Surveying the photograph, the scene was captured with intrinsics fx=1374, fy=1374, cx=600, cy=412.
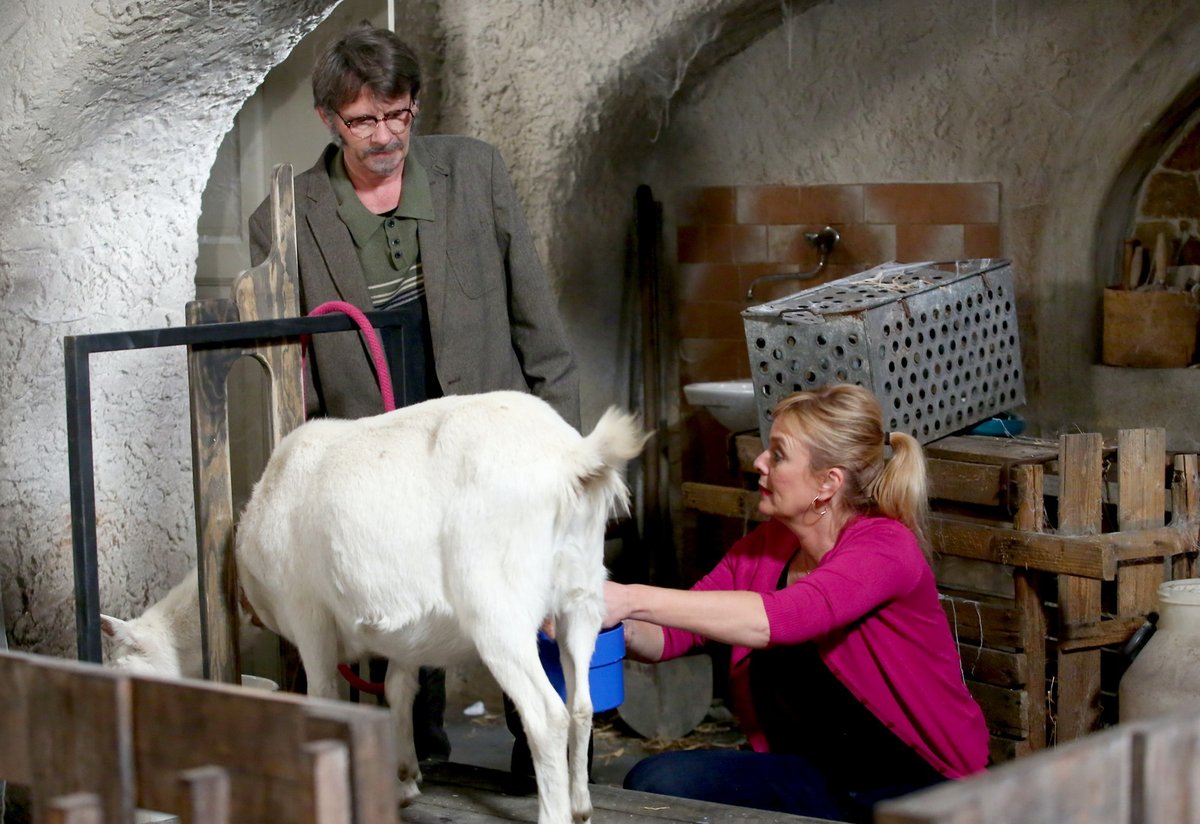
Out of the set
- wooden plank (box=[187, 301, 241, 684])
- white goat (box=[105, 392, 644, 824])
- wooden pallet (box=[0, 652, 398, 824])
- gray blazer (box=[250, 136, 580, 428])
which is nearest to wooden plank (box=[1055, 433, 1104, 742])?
gray blazer (box=[250, 136, 580, 428])

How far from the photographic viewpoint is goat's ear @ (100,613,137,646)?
2.34m

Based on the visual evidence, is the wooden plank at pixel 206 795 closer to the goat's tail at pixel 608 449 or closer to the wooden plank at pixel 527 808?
the goat's tail at pixel 608 449

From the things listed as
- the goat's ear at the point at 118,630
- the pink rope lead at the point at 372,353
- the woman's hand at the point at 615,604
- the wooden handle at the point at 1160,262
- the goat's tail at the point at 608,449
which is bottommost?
the goat's ear at the point at 118,630

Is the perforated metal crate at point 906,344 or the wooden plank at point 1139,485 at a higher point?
the perforated metal crate at point 906,344

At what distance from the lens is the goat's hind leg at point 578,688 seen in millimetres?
1981

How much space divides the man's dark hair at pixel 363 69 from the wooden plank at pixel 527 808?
1.21 metres

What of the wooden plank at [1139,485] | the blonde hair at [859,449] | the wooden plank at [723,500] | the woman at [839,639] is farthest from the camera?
the wooden plank at [723,500]

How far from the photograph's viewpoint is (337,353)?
2561 mm

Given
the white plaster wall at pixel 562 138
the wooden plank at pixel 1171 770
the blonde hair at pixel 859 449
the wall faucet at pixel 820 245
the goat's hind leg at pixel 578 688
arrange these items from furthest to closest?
the wall faucet at pixel 820 245, the white plaster wall at pixel 562 138, the blonde hair at pixel 859 449, the goat's hind leg at pixel 578 688, the wooden plank at pixel 1171 770

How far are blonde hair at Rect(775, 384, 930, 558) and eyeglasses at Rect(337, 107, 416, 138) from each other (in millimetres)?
878

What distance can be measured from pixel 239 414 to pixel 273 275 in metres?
1.95

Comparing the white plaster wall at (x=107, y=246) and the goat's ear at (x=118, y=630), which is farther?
the white plaster wall at (x=107, y=246)

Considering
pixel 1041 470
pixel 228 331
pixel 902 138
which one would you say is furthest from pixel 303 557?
pixel 902 138

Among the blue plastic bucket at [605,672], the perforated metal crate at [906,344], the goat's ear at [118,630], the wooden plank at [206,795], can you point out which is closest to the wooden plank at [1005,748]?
the perforated metal crate at [906,344]
